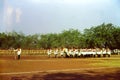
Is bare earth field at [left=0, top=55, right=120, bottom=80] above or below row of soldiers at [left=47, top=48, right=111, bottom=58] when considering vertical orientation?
below

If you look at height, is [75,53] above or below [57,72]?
above

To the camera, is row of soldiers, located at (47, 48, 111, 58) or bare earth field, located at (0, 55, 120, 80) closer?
bare earth field, located at (0, 55, 120, 80)

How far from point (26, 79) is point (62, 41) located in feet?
303

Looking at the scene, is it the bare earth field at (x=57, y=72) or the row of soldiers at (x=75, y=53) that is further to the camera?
the row of soldiers at (x=75, y=53)

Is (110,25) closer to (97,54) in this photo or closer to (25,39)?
(97,54)

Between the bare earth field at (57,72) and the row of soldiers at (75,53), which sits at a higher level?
the row of soldiers at (75,53)

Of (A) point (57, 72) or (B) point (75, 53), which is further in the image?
(B) point (75, 53)

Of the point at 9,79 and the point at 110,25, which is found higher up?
the point at 110,25

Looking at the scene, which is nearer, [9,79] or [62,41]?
[9,79]

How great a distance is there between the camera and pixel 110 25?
76.1 metres

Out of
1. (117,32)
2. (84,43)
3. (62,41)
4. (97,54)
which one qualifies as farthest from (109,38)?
(62,41)

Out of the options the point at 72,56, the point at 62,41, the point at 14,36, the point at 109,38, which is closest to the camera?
the point at 72,56

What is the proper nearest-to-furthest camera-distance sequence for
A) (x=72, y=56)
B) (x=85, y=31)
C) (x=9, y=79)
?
(x=9, y=79)
(x=72, y=56)
(x=85, y=31)

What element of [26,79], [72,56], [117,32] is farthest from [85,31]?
[26,79]
